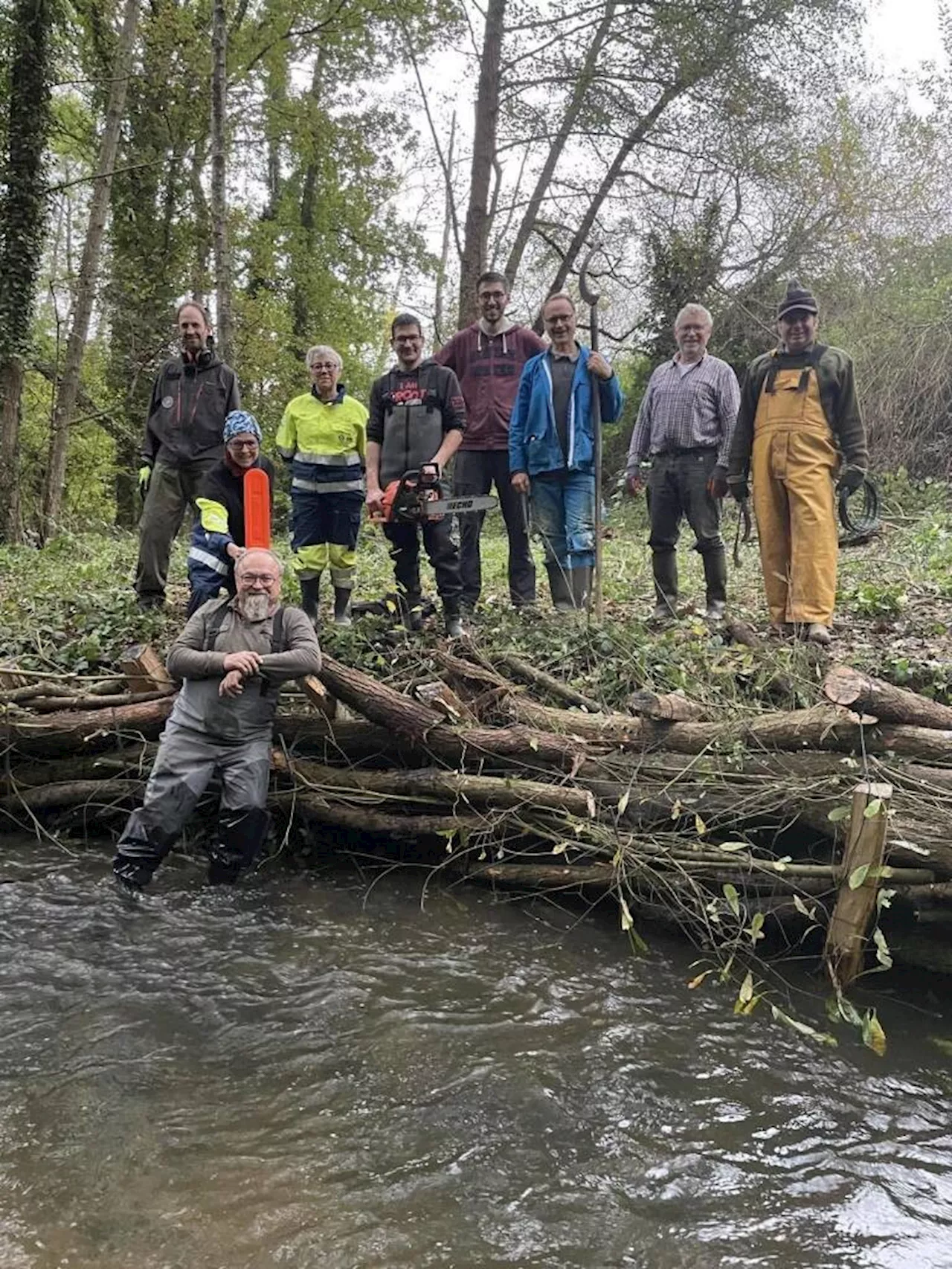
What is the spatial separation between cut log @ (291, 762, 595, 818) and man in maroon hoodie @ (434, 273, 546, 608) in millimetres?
1743

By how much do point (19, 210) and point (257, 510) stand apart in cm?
1039

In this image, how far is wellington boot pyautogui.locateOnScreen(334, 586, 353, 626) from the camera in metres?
5.95

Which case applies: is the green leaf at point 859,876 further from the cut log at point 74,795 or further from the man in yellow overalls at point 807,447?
the cut log at point 74,795

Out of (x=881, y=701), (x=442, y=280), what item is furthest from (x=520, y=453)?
(x=442, y=280)

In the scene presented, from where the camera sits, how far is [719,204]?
53.4 ft

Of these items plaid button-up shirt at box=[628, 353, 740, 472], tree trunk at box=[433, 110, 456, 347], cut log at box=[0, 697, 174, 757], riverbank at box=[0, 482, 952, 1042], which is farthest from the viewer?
tree trunk at box=[433, 110, 456, 347]

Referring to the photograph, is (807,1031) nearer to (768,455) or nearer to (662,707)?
(662,707)

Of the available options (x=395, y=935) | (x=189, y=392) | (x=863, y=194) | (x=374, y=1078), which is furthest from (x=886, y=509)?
(x=374, y=1078)

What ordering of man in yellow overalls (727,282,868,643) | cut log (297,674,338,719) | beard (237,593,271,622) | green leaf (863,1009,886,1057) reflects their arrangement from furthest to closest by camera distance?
1. man in yellow overalls (727,282,868,643)
2. cut log (297,674,338,719)
3. beard (237,593,271,622)
4. green leaf (863,1009,886,1057)

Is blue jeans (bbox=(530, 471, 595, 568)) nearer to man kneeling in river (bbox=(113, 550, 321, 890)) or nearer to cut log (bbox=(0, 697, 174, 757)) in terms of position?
man kneeling in river (bbox=(113, 550, 321, 890))

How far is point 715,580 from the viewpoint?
5.96 metres

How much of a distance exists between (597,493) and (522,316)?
19333 mm

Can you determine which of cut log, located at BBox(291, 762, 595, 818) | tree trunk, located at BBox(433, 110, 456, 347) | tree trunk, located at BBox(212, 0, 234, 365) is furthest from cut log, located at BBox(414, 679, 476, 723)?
tree trunk, located at BBox(433, 110, 456, 347)

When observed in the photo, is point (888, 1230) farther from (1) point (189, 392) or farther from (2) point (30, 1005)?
(1) point (189, 392)
